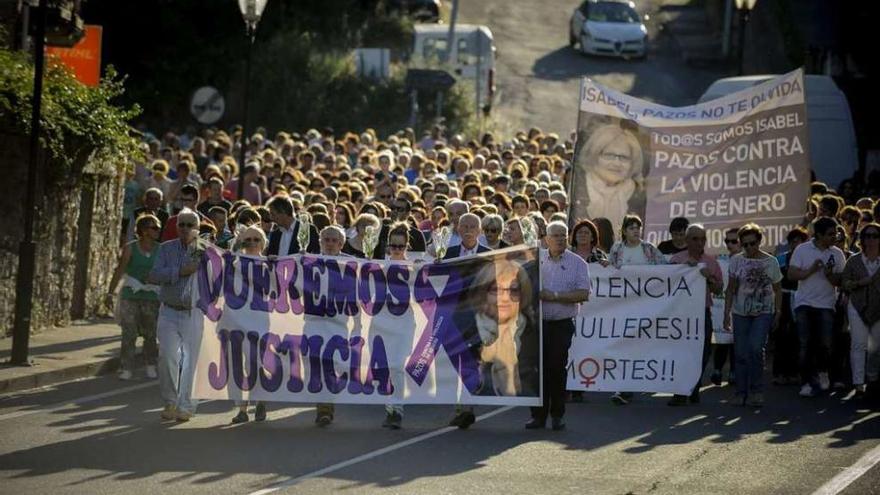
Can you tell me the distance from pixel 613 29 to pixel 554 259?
122 feet

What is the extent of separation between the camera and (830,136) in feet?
90.7

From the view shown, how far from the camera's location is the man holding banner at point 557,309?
48.3 ft

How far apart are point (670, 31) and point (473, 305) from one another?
135ft

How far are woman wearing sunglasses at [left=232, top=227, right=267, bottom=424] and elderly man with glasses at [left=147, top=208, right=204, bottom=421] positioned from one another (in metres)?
0.36

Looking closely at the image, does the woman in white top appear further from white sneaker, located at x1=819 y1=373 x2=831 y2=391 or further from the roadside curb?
the roadside curb

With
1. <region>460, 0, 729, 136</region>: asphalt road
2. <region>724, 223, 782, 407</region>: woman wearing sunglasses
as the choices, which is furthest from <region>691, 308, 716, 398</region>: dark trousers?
<region>460, 0, 729, 136</region>: asphalt road

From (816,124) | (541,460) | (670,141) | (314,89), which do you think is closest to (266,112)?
(314,89)

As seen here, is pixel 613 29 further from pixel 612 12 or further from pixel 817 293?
pixel 817 293

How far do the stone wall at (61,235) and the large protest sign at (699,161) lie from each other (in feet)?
18.5

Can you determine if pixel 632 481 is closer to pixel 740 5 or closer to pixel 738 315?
pixel 738 315

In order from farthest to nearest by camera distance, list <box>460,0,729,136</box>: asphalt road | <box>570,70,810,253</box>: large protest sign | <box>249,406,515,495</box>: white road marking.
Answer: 1. <box>460,0,729,136</box>: asphalt road
2. <box>570,70,810,253</box>: large protest sign
3. <box>249,406,515,495</box>: white road marking

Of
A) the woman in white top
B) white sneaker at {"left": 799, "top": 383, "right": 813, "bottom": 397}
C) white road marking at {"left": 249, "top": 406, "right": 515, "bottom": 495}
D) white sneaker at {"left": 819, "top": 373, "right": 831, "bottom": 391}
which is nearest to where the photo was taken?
white road marking at {"left": 249, "top": 406, "right": 515, "bottom": 495}

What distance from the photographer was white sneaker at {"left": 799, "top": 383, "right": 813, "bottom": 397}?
17250 millimetres

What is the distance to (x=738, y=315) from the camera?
54.9 ft
